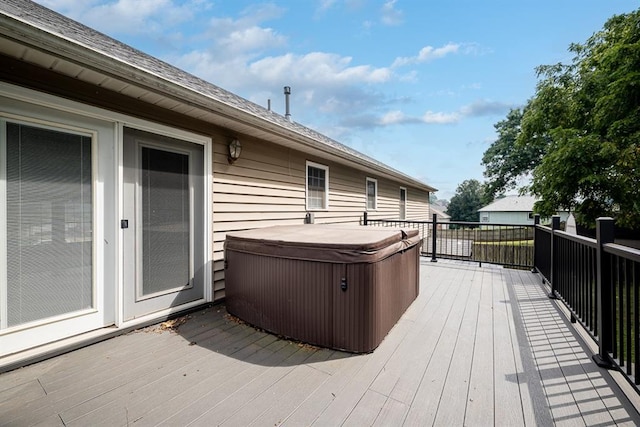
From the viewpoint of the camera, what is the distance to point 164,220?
121 inches

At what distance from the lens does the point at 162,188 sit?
10.00 feet

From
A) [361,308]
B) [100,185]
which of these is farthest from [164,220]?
[361,308]

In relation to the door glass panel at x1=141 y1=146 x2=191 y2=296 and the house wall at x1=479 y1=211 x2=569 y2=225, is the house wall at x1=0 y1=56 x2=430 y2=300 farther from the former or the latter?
the house wall at x1=479 y1=211 x2=569 y2=225

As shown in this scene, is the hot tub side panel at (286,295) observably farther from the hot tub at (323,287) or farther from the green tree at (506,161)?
the green tree at (506,161)

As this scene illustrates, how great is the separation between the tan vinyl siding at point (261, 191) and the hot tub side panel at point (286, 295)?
816 millimetres

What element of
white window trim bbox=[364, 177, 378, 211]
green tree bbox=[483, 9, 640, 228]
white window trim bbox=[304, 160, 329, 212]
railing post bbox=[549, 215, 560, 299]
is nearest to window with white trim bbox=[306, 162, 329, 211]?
white window trim bbox=[304, 160, 329, 212]

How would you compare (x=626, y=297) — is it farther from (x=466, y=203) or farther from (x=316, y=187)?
(x=466, y=203)

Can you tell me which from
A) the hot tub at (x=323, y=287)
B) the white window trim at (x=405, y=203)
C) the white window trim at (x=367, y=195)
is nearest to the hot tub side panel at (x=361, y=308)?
the hot tub at (x=323, y=287)

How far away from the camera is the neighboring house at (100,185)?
83.1 inches

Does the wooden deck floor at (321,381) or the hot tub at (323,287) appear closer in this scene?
the wooden deck floor at (321,381)

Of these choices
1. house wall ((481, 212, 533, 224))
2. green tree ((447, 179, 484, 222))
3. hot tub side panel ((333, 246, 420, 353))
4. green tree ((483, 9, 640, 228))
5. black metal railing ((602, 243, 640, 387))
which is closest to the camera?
black metal railing ((602, 243, 640, 387))

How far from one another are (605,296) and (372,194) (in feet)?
22.9

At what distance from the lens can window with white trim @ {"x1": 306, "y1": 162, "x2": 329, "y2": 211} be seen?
580 centimetres

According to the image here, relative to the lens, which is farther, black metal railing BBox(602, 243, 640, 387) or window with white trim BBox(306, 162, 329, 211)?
window with white trim BBox(306, 162, 329, 211)
